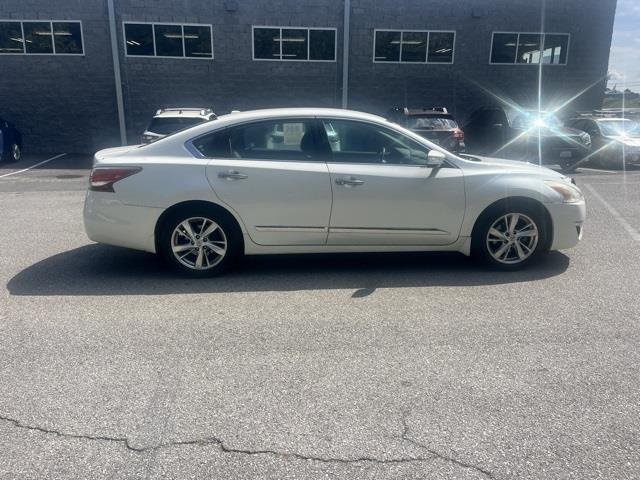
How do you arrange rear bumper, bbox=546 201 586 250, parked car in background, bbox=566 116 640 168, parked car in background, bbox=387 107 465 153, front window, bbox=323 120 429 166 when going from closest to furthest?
1. front window, bbox=323 120 429 166
2. rear bumper, bbox=546 201 586 250
3. parked car in background, bbox=387 107 465 153
4. parked car in background, bbox=566 116 640 168

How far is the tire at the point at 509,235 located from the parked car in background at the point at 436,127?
8.09 metres

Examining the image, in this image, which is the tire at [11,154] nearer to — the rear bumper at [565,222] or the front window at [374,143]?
the front window at [374,143]

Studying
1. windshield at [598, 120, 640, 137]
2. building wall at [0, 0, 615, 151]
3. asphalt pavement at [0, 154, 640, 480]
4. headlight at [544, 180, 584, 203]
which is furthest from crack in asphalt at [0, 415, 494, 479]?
building wall at [0, 0, 615, 151]

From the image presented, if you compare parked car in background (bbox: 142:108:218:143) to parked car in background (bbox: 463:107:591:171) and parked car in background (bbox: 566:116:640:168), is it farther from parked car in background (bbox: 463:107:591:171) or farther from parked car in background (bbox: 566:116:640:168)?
parked car in background (bbox: 566:116:640:168)

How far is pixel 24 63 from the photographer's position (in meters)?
18.2

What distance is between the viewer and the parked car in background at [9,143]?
1549 centimetres

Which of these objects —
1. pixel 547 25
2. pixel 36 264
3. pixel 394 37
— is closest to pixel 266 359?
pixel 36 264

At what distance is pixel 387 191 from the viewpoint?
5219mm

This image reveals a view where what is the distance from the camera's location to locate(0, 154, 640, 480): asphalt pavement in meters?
2.64

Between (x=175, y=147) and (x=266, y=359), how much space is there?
2.61m

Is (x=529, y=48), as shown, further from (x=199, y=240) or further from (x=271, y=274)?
(x=199, y=240)

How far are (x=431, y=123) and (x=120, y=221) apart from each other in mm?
10263

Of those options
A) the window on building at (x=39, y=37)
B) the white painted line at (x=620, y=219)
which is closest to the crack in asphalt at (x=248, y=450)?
the white painted line at (x=620, y=219)

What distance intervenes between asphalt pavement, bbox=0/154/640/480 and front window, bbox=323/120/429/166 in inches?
46.0
